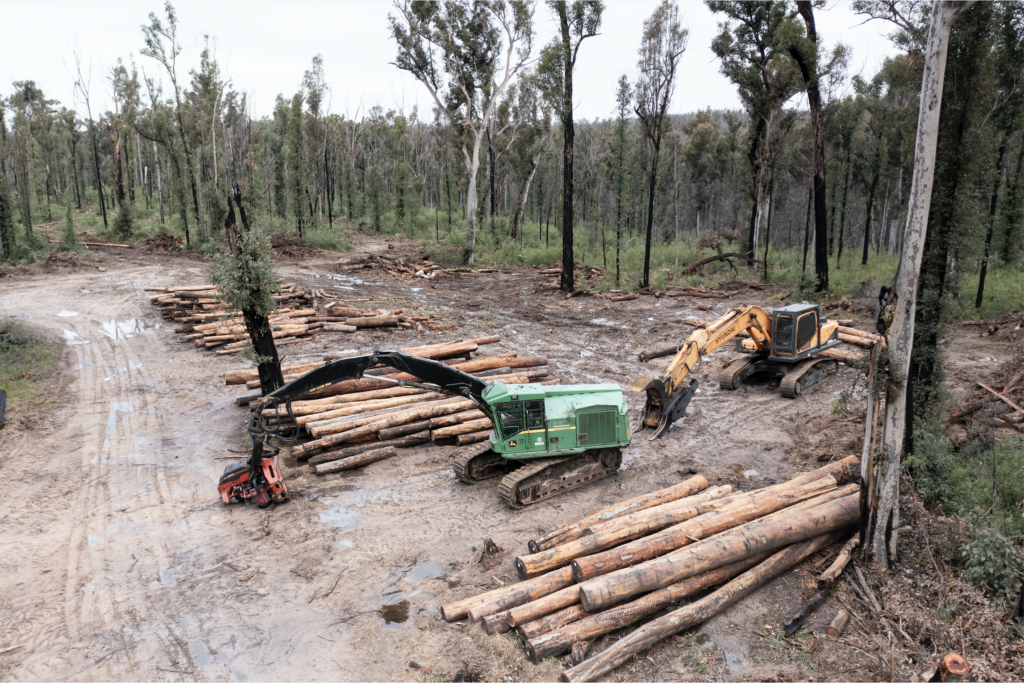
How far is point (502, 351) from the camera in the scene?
19.3 meters

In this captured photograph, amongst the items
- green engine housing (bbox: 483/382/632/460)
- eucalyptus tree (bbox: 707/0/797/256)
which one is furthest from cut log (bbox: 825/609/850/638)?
eucalyptus tree (bbox: 707/0/797/256)

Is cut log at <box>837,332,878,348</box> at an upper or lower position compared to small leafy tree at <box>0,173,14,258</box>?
lower

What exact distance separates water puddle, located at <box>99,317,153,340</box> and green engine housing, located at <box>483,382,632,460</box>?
16.1 m

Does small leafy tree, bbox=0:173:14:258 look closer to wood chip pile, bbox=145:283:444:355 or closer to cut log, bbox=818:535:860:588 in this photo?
wood chip pile, bbox=145:283:444:355

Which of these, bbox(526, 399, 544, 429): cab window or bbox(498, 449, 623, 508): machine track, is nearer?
bbox(498, 449, 623, 508): machine track

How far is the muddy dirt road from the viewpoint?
6.51 metres

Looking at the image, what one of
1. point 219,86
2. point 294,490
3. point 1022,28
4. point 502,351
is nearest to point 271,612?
point 294,490

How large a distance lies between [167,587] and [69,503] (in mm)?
3692

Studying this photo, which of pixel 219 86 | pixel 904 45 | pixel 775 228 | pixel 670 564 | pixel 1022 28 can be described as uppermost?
pixel 219 86

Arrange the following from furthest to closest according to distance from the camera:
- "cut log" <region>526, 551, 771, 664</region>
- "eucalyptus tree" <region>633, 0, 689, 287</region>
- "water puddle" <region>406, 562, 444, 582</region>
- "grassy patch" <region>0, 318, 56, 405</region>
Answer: "eucalyptus tree" <region>633, 0, 689, 287</region> → "grassy patch" <region>0, 318, 56, 405</region> → "water puddle" <region>406, 562, 444, 582</region> → "cut log" <region>526, 551, 771, 664</region>

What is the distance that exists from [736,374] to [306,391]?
36.8 feet

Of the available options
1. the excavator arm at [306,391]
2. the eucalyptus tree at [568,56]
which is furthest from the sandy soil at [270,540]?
the eucalyptus tree at [568,56]

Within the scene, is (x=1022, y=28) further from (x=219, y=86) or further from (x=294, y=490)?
(x=219, y=86)

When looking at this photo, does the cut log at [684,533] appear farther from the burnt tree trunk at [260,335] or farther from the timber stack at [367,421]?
the burnt tree trunk at [260,335]
